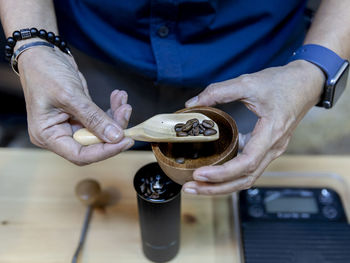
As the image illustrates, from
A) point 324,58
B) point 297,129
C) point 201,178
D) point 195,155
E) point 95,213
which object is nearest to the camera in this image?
point 201,178

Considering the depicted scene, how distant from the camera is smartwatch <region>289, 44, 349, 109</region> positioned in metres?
0.90

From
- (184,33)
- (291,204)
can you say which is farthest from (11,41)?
(291,204)

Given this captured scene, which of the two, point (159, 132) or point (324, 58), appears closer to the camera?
point (159, 132)

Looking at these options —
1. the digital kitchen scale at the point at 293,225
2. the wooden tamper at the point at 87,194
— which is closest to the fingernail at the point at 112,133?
the wooden tamper at the point at 87,194

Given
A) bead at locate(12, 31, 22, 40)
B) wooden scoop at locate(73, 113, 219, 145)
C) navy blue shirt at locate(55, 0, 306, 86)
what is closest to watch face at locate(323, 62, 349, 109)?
navy blue shirt at locate(55, 0, 306, 86)

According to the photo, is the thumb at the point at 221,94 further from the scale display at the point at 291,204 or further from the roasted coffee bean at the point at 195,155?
the scale display at the point at 291,204

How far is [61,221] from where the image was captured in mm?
987

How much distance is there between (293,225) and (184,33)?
1.92ft

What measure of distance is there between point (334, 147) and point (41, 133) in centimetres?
176

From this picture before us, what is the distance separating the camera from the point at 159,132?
0.76 meters

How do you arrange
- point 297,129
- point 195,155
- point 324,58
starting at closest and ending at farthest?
point 195,155 → point 324,58 → point 297,129

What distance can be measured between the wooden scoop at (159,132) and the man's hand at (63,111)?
2 centimetres

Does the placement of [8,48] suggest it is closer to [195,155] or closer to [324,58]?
[195,155]

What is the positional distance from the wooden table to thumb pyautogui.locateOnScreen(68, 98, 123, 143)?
325 millimetres
